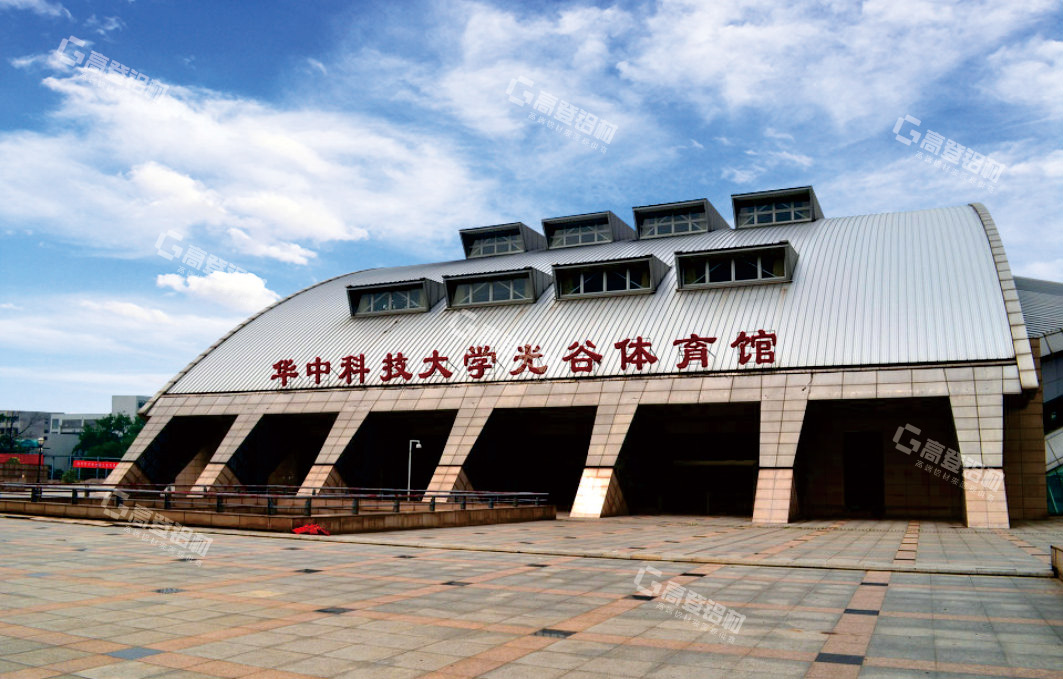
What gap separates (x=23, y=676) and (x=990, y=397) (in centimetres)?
3871

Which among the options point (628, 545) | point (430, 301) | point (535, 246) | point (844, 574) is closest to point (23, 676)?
point (844, 574)

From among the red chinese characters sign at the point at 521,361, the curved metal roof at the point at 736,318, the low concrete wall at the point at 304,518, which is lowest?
the low concrete wall at the point at 304,518

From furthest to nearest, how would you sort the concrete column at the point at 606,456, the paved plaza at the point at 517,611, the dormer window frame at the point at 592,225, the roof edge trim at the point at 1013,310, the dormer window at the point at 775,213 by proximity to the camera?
1. the dormer window frame at the point at 592,225
2. the dormer window at the point at 775,213
3. the concrete column at the point at 606,456
4. the roof edge trim at the point at 1013,310
5. the paved plaza at the point at 517,611

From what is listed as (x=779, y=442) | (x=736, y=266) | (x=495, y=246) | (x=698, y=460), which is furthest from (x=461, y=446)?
(x=495, y=246)

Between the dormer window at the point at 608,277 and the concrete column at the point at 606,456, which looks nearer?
the concrete column at the point at 606,456

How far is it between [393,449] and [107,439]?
11226 centimetres

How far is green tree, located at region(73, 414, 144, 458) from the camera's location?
138 m

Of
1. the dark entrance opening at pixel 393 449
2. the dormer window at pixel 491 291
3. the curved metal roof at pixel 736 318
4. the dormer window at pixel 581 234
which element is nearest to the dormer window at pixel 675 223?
the curved metal roof at pixel 736 318

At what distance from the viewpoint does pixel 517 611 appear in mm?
13727

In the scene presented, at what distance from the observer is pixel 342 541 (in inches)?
1019

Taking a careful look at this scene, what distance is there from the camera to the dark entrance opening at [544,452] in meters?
51.5

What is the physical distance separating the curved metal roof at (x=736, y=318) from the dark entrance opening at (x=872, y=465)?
3.91m

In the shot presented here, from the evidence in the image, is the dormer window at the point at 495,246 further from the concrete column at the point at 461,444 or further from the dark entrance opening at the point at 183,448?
the dark entrance opening at the point at 183,448

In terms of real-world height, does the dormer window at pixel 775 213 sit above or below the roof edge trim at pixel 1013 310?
above
